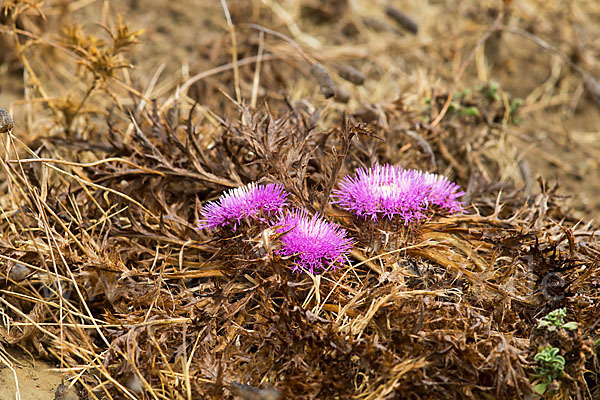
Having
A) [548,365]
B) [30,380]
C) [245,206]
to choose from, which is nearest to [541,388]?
[548,365]

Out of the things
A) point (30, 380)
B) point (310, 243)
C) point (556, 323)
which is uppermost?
Result: point (310, 243)

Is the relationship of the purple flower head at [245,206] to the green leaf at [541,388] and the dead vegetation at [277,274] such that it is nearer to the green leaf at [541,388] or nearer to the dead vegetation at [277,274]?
the dead vegetation at [277,274]

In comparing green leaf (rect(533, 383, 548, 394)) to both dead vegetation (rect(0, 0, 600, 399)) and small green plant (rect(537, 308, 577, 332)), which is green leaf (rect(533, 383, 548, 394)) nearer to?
dead vegetation (rect(0, 0, 600, 399))

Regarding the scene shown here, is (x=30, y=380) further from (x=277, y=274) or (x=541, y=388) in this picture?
(x=541, y=388)

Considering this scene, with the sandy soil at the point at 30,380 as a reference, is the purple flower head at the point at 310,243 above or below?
above

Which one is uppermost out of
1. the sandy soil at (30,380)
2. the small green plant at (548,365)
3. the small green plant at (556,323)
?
the small green plant at (556,323)

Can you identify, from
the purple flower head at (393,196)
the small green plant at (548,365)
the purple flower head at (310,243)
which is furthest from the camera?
the purple flower head at (393,196)

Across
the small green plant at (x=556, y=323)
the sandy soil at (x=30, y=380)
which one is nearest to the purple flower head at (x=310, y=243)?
the small green plant at (x=556, y=323)

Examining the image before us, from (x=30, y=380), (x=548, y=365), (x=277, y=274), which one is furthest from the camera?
(x=30, y=380)
